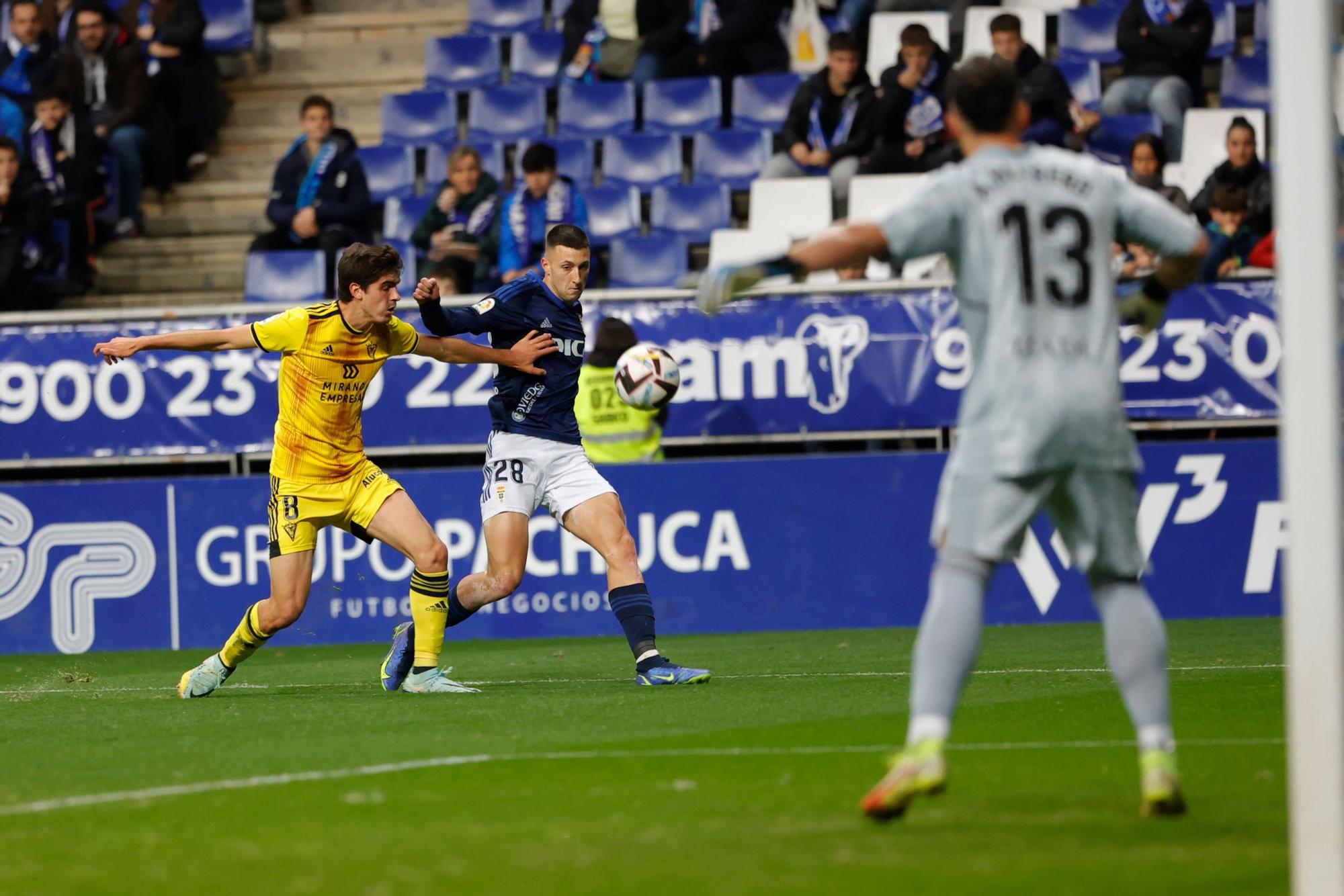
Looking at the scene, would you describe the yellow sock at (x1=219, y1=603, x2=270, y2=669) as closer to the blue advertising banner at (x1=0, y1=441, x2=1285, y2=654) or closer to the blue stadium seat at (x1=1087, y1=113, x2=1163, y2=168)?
the blue advertising banner at (x1=0, y1=441, x2=1285, y2=654)

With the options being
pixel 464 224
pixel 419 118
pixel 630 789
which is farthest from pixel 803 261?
pixel 419 118

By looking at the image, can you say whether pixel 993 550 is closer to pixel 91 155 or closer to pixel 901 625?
pixel 901 625

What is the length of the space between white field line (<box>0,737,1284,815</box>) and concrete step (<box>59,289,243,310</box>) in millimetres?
10905

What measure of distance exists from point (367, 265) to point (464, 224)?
21.3 ft

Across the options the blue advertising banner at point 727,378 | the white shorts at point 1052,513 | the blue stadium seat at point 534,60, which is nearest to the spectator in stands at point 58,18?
the blue stadium seat at point 534,60

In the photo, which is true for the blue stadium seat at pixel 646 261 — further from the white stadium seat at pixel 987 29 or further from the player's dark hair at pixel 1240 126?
the player's dark hair at pixel 1240 126

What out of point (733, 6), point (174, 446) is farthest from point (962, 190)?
point (733, 6)

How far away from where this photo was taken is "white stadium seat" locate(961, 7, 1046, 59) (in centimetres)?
1705

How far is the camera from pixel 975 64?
5.33m

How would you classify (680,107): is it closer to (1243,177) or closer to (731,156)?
(731,156)

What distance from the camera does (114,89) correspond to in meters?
18.4

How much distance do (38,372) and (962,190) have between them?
10334mm

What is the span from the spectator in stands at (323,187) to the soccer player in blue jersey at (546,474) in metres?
6.68

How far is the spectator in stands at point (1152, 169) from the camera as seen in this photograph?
14547 millimetres
